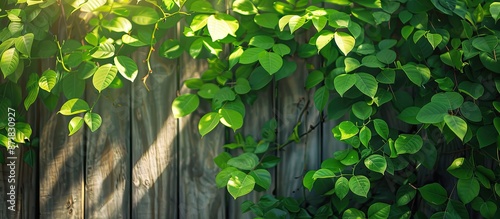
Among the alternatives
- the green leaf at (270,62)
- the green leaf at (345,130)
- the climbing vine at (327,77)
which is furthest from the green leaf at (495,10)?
the green leaf at (270,62)

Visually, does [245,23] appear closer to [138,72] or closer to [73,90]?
[138,72]

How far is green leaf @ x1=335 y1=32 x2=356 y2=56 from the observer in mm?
2006

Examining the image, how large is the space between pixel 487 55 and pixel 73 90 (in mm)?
1263

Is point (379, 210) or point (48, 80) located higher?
point (48, 80)

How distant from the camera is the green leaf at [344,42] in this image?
2006 millimetres

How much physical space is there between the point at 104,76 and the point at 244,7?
0.47 metres

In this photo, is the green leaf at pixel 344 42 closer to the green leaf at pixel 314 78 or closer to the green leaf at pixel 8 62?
the green leaf at pixel 314 78

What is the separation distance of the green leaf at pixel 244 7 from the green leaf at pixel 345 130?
44 cm

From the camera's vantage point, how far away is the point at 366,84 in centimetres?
201

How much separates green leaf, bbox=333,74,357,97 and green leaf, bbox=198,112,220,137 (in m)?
0.38

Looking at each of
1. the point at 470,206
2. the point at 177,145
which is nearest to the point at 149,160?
the point at 177,145

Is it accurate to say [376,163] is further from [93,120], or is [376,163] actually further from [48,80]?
[48,80]

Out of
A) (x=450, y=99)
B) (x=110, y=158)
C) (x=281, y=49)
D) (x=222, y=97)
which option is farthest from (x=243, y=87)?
(x=450, y=99)

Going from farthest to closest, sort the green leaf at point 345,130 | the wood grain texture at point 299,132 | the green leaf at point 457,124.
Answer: the wood grain texture at point 299,132, the green leaf at point 345,130, the green leaf at point 457,124
